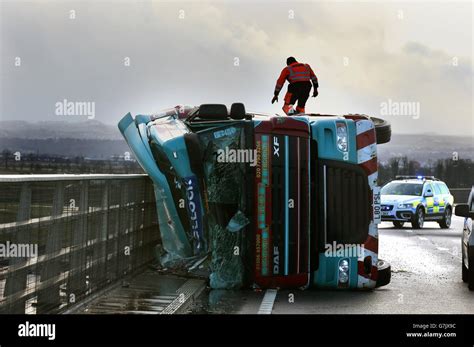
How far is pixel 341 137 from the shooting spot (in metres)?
10.5

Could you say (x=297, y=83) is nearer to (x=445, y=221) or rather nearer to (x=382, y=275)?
(x=382, y=275)

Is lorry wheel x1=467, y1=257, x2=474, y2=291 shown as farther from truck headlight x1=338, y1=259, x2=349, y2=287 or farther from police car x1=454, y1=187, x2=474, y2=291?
truck headlight x1=338, y1=259, x2=349, y2=287

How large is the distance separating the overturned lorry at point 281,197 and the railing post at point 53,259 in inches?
101

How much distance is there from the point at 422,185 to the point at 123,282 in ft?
63.1

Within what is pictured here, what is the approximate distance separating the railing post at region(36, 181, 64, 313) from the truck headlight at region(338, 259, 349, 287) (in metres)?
3.64

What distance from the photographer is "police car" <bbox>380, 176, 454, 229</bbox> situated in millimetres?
27156

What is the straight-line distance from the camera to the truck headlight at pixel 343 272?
10.4m

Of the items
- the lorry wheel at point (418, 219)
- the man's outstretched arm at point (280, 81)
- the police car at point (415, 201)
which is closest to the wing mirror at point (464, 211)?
the man's outstretched arm at point (280, 81)

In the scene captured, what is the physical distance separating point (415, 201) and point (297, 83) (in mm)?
12442

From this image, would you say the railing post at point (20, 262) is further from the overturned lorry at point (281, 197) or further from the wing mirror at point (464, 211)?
the wing mirror at point (464, 211)

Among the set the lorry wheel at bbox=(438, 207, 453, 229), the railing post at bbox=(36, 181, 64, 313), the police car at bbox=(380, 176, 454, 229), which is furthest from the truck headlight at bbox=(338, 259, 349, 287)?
the lorry wheel at bbox=(438, 207, 453, 229)

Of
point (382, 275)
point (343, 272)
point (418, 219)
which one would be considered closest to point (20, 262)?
point (343, 272)
